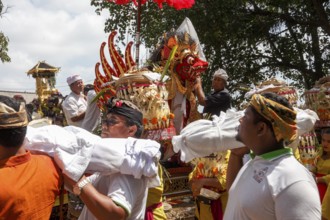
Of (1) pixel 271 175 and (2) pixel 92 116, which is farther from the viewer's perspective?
(2) pixel 92 116

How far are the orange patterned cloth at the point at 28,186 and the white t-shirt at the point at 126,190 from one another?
0.28 metres

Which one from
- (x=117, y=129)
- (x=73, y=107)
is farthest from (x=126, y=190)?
(x=73, y=107)

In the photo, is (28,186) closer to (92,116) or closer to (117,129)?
(117,129)

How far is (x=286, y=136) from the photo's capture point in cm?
225

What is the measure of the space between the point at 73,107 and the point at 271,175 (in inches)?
220

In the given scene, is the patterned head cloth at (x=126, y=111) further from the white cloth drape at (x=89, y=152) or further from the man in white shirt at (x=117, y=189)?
the white cloth drape at (x=89, y=152)

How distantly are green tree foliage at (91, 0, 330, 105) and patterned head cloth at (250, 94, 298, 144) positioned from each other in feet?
35.2

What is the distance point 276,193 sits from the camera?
80.3 inches

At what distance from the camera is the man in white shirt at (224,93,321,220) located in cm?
201

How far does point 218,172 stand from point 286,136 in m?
1.83

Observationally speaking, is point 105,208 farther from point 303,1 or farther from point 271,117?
point 303,1

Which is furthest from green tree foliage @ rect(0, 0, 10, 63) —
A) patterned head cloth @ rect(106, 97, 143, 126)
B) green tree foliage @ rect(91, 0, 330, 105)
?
patterned head cloth @ rect(106, 97, 143, 126)

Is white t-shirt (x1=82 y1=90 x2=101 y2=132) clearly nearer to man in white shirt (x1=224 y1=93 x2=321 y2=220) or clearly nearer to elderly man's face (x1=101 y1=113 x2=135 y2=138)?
elderly man's face (x1=101 y1=113 x2=135 y2=138)

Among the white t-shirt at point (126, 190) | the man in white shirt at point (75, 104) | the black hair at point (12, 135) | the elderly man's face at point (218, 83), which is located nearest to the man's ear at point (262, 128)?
the white t-shirt at point (126, 190)
